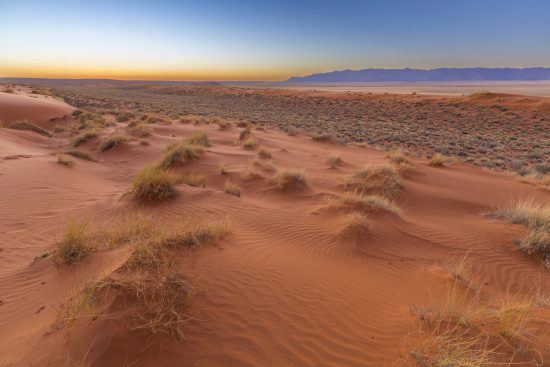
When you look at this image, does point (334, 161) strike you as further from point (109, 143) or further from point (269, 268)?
point (109, 143)

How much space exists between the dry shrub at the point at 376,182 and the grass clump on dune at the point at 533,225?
8.37ft

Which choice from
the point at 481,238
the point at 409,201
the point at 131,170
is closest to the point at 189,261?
the point at 481,238

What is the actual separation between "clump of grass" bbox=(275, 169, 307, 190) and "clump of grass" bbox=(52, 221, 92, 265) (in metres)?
5.29

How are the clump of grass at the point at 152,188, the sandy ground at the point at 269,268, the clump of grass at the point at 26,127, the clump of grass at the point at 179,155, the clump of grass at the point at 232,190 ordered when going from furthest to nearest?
the clump of grass at the point at 26,127, the clump of grass at the point at 179,155, the clump of grass at the point at 232,190, the clump of grass at the point at 152,188, the sandy ground at the point at 269,268

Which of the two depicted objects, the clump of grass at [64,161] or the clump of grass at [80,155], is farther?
the clump of grass at [80,155]

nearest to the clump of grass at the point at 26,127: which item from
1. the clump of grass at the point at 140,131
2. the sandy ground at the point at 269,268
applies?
the clump of grass at the point at 140,131

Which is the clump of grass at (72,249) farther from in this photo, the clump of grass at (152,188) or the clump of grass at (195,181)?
the clump of grass at (195,181)

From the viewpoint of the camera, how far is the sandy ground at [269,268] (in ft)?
9.89

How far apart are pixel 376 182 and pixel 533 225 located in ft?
12.2

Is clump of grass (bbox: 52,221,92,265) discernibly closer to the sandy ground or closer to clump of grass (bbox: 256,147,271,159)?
the sandy ground

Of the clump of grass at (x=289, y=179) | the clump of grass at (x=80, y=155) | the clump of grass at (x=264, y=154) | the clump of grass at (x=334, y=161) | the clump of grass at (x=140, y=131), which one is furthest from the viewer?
the clump of grass at (x=140, y=131)

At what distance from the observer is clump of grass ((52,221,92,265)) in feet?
14.6

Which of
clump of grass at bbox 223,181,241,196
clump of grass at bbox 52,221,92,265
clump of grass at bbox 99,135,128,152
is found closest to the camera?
→ clump of grass at bbox 52,221,92,265

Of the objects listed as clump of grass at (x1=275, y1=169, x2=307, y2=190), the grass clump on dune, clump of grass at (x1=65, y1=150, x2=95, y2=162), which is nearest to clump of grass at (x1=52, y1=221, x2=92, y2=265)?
clump of grass at (x1=275, y1=169, x2=307, y2=190)
